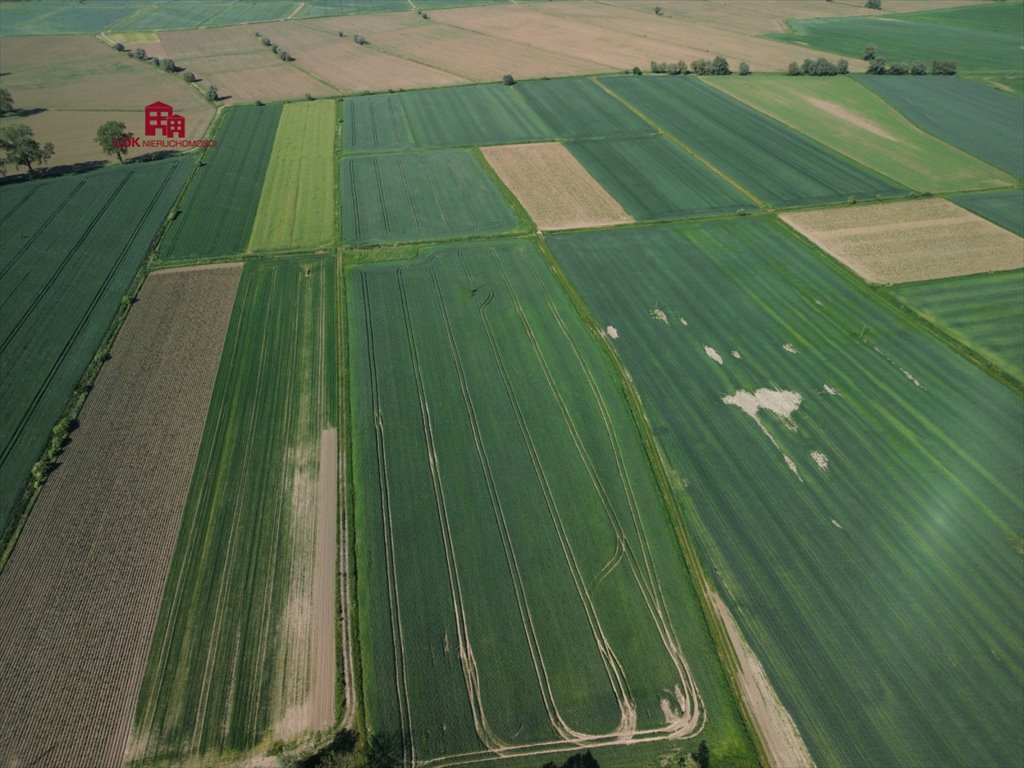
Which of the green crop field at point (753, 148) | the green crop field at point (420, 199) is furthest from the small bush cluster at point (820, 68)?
the green crop field at point (420, 199)

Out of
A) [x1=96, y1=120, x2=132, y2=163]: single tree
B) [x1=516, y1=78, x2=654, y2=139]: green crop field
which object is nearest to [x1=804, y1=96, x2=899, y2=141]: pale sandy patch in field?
[x1=516, y1=78, x2=654, y2=139]: green crop field

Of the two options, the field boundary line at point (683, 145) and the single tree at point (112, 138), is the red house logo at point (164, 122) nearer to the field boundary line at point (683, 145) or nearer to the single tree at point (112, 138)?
the single tree at point (112, 138)

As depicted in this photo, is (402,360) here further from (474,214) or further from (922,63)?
(922,63)

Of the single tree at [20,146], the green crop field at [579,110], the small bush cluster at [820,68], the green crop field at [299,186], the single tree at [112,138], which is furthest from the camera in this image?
the small bush cluster at [820,68]

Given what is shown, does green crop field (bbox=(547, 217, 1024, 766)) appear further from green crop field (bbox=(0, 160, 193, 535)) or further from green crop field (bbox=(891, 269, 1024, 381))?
green crop field (bbox=(0, 160, 193, 535))

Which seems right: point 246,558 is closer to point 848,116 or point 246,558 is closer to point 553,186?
point 553,186

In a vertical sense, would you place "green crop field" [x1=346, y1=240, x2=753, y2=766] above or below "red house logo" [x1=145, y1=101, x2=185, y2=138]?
below

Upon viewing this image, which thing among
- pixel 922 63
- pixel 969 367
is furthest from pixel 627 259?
pixel 922 63
